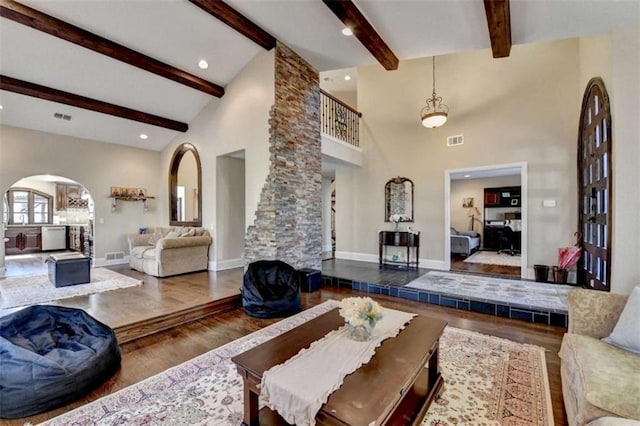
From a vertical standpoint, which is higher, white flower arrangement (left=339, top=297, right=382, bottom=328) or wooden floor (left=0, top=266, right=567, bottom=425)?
white flower arrangement (left=339, top=297, right=382, bottom=328)

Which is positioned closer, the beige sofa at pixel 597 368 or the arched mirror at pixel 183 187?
the beige sofa at pixel 597 368

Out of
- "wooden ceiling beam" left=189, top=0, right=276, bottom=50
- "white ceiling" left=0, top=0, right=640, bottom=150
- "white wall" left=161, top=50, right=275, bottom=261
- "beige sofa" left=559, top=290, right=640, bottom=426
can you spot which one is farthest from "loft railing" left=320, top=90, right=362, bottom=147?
"beige sofa" left=559, top=290, right=640, bottom=426

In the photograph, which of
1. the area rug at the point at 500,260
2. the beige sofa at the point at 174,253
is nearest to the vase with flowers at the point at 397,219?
the area rug at the point at 500,260

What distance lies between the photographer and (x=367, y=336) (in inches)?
77.8

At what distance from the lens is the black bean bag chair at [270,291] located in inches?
146

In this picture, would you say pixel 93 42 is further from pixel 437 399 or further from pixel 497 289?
pixel 497 289

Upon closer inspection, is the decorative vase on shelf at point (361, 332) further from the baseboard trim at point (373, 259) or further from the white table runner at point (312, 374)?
the baseboard trim at point (373, 259)

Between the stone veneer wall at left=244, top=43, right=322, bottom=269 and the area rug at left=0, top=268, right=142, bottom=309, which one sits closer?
the area rug at left=0, top=268, right=142, bottom=309

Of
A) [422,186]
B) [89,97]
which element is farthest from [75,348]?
[422,186]

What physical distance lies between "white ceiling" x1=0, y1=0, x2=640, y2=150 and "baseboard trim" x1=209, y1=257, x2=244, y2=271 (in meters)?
Result: 3.55

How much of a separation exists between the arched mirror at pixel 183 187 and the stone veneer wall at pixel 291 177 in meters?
3.11

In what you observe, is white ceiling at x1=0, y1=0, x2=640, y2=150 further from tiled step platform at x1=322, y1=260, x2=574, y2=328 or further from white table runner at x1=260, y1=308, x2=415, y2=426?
white table runner at x1=260, y1=308, x2=415, y2=426

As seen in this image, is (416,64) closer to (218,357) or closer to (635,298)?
(635,298)

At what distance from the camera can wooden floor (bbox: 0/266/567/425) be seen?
242 cm
